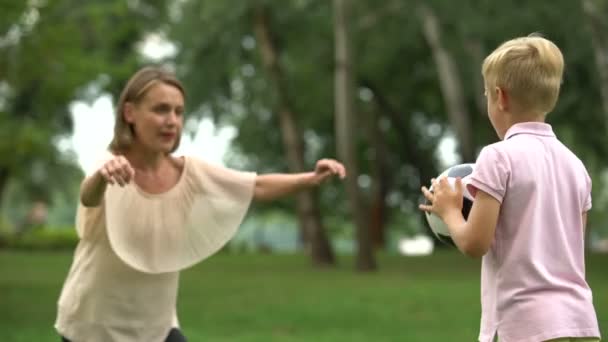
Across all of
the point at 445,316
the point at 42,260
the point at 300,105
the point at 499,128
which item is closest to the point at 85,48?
the point at 42,260

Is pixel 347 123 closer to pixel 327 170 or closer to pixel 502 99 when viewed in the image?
pixel 327 170

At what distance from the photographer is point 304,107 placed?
38656 mm

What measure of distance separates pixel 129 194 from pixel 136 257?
0.30 metres

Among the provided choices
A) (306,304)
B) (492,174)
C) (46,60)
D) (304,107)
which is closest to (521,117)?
(492,174)

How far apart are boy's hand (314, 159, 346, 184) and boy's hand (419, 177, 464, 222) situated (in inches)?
53.8

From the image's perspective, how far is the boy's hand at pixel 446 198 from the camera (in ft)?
13.1

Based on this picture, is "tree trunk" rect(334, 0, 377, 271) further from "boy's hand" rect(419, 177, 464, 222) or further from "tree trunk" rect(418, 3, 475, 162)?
"boy's hand" rect(419, 177, 464, 222)

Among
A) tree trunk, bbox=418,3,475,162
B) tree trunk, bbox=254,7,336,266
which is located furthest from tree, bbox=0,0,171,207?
tree trunk, bbox=418,3,475,162

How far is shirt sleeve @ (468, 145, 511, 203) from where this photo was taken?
3.72 metres

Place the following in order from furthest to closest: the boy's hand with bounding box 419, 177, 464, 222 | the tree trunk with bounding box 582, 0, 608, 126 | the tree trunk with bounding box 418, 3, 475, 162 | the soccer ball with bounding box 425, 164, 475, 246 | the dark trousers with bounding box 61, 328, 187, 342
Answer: the tree trunk with bounding box 418, 3, 475, 162 → the tree trunk with bounding box 582, 0, 608, 126 → the dark trousers with bounding box 61, 328, 187, 342 → the soccer ball with bounding box 425, 164, 475, 246 → the boy's hand with bounding box 419, 177, 464, 222

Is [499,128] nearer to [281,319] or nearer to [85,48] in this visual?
[281,319]

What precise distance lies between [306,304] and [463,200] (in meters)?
12.2

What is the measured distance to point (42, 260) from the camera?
31.6 m

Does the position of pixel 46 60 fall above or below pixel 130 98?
Result: above
